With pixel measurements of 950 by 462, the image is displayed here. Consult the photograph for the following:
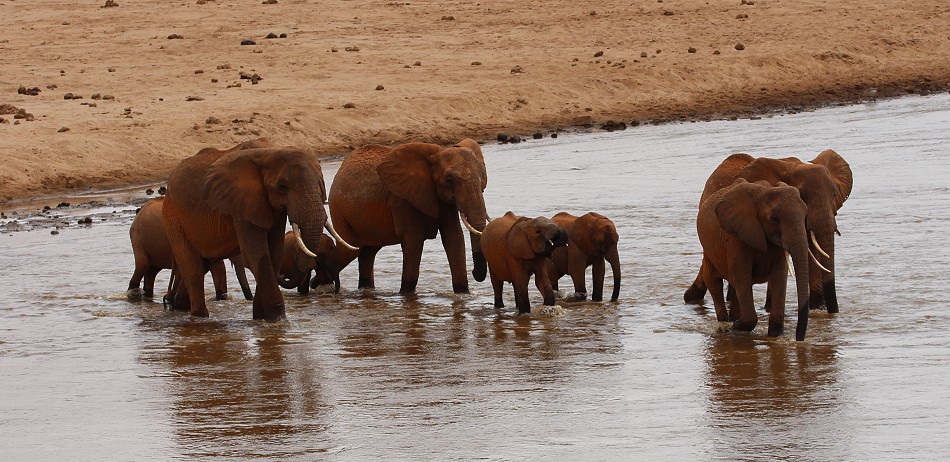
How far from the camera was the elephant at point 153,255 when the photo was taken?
1380 centimetres

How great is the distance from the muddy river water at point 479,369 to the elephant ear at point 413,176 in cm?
88

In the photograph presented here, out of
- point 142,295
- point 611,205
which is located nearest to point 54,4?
point 611,205

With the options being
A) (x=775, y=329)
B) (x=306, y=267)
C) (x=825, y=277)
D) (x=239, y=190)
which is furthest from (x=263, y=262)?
(x=825, y=277)

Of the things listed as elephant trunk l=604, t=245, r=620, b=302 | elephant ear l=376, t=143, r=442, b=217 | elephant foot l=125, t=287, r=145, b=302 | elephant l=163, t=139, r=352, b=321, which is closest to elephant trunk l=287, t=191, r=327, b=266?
elephant l=163, t=139, r=352, b=321

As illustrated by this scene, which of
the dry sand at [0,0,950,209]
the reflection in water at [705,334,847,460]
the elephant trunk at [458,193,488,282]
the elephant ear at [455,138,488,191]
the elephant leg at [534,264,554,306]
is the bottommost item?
the reflection in water at [705,334,847,460]

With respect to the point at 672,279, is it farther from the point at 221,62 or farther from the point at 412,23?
the point at 412,23

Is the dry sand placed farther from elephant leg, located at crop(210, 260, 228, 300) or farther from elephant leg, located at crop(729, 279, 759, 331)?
elephant leg, located at crop(729, 279, 759, 331)

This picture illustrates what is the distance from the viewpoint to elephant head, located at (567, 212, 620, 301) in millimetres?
12898

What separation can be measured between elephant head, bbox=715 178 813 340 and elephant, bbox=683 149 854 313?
479mm

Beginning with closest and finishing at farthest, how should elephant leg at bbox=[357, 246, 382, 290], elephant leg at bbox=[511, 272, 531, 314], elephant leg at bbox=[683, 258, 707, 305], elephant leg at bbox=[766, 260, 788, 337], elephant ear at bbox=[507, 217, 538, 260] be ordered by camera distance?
1. elephant leg at bbox=[766, 260, 788, 337]
2. elephant ear at bbox=[507, 217, 538, 260]
3. elephant leg at bbox=[511, 272, 531, 314]
4. elephant leg at bbox=[683, 258, 707, 305]
5. elephant leg at bbox=[357, 246, 382, 290]

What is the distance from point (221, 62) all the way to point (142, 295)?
17.2m

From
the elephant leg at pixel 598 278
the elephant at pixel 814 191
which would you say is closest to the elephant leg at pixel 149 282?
the elephant leg at pixel 598 278

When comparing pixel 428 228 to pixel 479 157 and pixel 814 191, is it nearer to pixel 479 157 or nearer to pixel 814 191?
pixel 479 157

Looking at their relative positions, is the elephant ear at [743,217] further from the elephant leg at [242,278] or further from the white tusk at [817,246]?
the elephant leg at [242,278]
